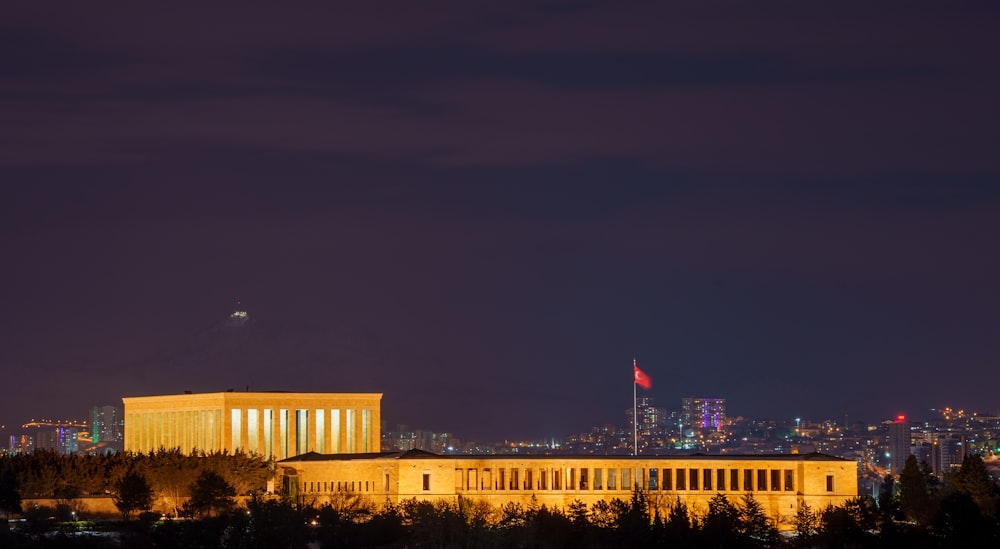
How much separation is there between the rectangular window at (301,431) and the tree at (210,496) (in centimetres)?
2879

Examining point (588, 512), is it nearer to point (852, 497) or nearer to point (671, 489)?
point (671, 489)

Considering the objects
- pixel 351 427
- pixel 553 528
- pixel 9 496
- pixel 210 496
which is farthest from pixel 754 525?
pixel 351 427

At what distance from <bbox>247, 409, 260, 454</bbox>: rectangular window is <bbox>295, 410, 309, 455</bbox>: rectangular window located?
347 centimetres

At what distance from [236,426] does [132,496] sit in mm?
31799

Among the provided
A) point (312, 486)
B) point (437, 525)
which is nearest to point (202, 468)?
point (312, 486)

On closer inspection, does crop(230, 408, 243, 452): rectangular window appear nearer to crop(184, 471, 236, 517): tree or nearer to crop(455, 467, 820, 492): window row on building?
crop(455, 467, 820, 492): window row on building

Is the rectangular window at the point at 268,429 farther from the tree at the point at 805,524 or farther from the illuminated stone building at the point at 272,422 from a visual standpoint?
the tree at the point at 805,524

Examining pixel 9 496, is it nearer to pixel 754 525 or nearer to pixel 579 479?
pixel 579 479

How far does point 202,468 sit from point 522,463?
22582mm

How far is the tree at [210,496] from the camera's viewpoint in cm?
13188

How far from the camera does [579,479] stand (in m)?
146

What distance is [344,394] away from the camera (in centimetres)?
16688

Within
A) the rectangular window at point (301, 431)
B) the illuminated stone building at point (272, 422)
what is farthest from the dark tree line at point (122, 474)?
the rectangular window at point (301, 431)

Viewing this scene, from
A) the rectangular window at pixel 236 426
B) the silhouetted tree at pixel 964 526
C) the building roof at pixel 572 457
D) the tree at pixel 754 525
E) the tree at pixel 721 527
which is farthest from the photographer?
the rectangular window at pixel 236 426
